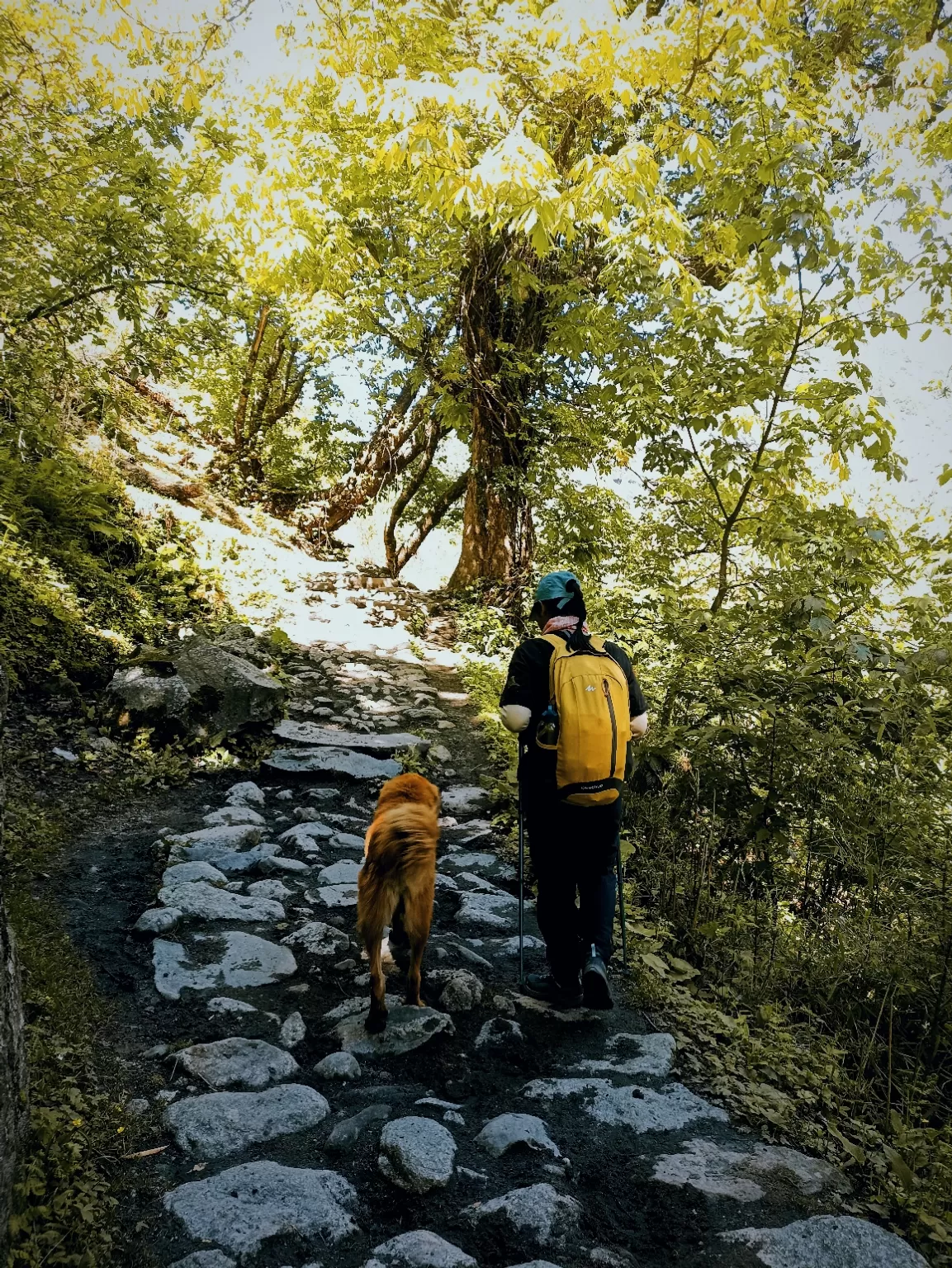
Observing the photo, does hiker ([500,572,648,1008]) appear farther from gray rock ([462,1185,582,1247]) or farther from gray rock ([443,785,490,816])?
gray rock ([443,785,490,816])

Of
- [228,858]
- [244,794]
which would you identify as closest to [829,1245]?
[228,858]

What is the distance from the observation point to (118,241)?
6785mm

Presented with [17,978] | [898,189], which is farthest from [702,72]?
[17,978]

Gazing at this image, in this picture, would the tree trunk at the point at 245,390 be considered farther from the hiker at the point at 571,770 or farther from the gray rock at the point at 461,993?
the gray rock at the point at 461,993

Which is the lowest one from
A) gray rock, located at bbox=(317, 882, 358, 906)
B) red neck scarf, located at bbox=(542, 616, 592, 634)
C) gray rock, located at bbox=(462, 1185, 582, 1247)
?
gray rock, located at bbox=(317, 882, 358, 906)

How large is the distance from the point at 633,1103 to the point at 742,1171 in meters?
0.54

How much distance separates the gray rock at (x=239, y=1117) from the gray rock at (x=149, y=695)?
4.49 m

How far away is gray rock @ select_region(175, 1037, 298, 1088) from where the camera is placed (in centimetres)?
303

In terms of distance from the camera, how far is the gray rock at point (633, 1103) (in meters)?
3.04

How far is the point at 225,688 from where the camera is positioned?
738cm

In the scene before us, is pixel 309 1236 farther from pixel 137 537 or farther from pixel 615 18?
pixel 615 18

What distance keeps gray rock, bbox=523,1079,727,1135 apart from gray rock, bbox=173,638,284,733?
198 inches

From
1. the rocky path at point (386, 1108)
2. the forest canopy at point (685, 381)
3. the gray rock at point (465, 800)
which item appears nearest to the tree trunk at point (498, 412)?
the forest canopy at point (685, 381)

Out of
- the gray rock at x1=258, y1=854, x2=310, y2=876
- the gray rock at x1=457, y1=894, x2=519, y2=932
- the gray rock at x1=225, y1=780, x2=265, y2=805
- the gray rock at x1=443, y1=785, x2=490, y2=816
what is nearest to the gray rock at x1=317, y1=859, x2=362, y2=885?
the gray rock at x1=258, y1=854, x2=310, y2=876
